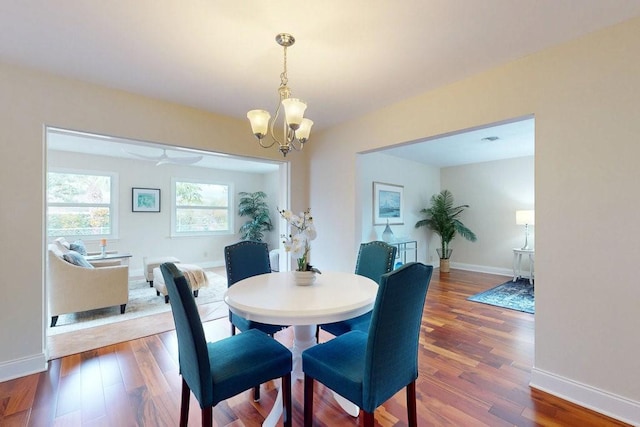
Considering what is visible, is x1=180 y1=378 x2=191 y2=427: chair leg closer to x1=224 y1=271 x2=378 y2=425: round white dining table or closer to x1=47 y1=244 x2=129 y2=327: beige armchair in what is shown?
x1=224 y1=271 x2=378 y2=425: round white dining table

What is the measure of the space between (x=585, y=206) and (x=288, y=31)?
220 cm

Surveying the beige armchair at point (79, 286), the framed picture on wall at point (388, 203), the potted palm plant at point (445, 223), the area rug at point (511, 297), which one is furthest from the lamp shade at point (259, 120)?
the potted palm plant at point (445, 223)

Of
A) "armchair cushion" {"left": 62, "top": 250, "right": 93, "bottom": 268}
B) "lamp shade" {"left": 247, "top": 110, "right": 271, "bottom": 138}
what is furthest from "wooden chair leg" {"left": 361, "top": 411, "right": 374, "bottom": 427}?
"armchair cushion" {"left": 62, "top": 250, "right": 93, "bottom": 268}

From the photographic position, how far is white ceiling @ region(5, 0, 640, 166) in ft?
5.10

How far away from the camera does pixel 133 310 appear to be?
3.58 metres

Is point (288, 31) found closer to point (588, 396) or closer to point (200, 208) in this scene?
point (588, 396)

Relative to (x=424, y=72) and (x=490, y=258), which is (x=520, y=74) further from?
(x=490, y=258)

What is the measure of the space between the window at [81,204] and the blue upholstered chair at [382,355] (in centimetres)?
571

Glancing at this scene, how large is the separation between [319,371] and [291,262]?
7.54ft

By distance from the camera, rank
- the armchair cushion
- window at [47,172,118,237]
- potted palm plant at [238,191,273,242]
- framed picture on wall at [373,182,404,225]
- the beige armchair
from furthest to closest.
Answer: potted palm plant at [238,191,273,242]
framed picture on wall at [373,182,404,225]
window at [47,172,118,237]
the armchair cushion
the beige armchair

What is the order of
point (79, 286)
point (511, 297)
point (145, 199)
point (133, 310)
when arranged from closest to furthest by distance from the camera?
point (79, 286) → point (133, 310) → point (511, 297) → point (145, 199)

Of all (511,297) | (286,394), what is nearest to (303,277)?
(286,394)

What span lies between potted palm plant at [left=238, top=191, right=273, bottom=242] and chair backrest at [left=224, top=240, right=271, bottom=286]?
4502mm

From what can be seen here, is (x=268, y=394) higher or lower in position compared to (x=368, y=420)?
lower
